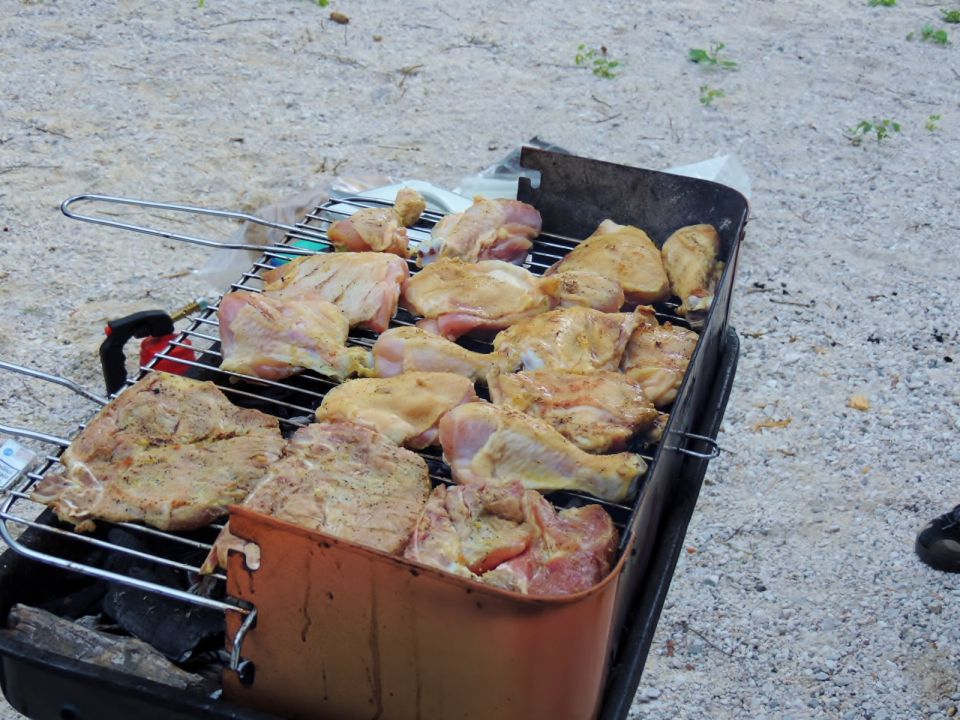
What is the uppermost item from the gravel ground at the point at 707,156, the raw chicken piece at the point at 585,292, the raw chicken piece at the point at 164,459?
the raw chicken piece at the point at 585,292

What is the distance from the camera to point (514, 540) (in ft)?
7.87

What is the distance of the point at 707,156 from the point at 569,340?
4379 millimetres

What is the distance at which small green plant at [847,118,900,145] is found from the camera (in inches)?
289

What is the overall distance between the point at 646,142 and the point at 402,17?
285 centimetres

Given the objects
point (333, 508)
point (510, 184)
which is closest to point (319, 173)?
point (510, 184)

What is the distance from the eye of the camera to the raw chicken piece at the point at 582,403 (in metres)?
2.79

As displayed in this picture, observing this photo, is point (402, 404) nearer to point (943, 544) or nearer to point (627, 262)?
point (627, 262)

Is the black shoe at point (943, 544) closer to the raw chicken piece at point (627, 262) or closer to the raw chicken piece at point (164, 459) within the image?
the raw chicken piece at point (627, 262)

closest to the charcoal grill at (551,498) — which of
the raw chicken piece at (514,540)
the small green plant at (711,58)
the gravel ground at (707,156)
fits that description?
the raw chicken piece at (514,540)

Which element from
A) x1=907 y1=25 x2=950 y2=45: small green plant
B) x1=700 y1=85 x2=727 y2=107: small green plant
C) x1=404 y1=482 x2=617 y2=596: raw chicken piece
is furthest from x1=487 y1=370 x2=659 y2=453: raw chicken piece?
x1=907 y1=25 x2=950 y2=45: small green plant

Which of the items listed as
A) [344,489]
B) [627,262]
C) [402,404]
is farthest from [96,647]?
[627,262]

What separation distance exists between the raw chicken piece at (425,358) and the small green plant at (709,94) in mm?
5371

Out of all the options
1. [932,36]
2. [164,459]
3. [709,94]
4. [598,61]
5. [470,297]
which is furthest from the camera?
[932,36]

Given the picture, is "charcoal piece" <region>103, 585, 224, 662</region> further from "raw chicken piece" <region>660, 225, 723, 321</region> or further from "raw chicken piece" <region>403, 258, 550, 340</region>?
"raw chicken piece" <region>660, 225, 723, 321</region>
